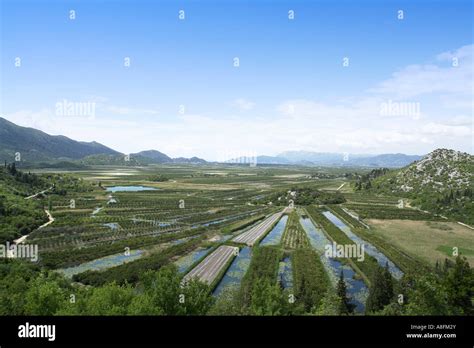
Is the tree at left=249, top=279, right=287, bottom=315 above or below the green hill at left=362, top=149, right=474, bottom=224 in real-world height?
below

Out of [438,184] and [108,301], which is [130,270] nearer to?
[108,301]

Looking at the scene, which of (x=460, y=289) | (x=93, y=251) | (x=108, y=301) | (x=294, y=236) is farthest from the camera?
(x=294, y=236)

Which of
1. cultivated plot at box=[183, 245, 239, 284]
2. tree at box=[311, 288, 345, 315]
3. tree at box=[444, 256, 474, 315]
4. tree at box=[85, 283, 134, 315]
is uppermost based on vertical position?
tree at box=[85, 283, 134, 315]

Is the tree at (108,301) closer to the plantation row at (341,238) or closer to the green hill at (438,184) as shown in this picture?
the plantation row at (341,238)

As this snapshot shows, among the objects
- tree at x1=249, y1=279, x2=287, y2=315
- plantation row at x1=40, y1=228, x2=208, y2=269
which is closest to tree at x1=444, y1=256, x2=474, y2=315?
tree at x1=249, y1=279, x2=287, y2=315

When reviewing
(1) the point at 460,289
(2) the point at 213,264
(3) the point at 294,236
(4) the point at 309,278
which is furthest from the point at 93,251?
(1) the point at 460,289

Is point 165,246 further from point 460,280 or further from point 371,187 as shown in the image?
point 371,187

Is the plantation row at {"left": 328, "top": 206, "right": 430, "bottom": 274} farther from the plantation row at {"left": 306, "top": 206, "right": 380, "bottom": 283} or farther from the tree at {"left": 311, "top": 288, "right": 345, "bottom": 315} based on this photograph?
the tree at {"left": 311, "top": 288, "right": 345, "bottom": 315}
